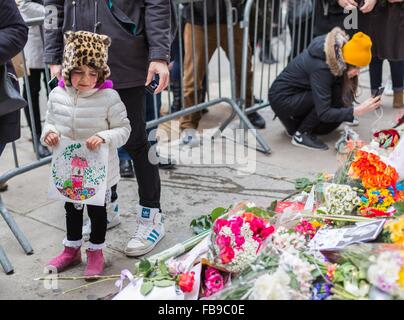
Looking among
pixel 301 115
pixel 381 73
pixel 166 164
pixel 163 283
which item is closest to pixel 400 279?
pixel 163 283

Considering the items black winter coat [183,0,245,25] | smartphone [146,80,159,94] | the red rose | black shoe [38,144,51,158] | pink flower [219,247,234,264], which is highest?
black winter coat [183,0,245,25]

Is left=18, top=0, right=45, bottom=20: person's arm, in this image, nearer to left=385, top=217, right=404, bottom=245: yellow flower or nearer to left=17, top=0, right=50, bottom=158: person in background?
left=17, top=0, right=50, bottom=158: person in background

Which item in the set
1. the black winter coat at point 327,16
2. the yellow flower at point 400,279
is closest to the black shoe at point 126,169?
the black winter coat at point 327,16

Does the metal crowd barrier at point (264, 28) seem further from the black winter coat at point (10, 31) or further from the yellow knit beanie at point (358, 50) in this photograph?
the black winter coat at point (10, 31)

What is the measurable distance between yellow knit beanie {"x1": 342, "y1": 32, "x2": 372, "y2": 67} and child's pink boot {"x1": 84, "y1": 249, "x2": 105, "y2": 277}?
2.51m

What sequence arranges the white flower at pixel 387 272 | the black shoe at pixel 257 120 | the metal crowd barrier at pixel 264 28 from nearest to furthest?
1. the white flower at pixel 387 272
2. the metal crowd barrier at pixel 264 28
3. the black shoe at pixel 257 120

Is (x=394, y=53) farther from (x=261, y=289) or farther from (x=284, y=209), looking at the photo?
(x=261, y=289)

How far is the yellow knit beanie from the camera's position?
4629 mm

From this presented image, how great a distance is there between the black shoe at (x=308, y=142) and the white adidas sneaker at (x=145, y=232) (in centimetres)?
216

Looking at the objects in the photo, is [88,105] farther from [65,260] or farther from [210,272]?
[210,272]

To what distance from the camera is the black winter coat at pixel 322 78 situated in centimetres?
502

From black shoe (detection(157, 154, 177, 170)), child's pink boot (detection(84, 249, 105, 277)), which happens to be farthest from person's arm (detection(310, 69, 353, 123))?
child's pink boot (detection(84, 249, 105, 277))
